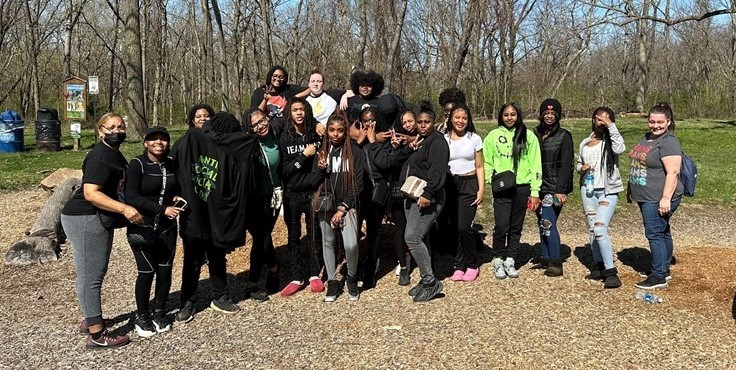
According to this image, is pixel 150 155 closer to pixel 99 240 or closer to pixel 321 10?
pixel 99 240

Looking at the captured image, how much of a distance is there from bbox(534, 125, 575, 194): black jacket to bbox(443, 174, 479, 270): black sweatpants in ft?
2.33

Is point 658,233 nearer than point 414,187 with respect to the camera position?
No

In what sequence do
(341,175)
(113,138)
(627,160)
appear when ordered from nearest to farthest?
(113,138) → (341,175) → (627,160)

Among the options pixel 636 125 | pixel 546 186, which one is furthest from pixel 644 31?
pixel 546 186

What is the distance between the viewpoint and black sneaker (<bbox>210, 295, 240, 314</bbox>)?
5.18 m

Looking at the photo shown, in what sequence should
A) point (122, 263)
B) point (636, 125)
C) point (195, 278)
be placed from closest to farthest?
1. point (195, 278)
2. point (122, 263)
3. point (636, 125)

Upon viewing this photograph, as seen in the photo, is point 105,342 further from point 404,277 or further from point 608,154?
point 608,154

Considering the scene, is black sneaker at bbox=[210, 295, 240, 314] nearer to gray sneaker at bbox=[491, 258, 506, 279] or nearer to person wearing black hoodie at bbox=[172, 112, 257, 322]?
person wearing black hoodie at bbox=[172, 112, 257, 322]

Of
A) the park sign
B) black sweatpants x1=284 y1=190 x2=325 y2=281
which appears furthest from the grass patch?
black sweatpants x1=284 y1=190 x2=325 y2=281

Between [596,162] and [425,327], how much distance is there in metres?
2.24

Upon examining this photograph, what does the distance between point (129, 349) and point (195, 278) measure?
0.83m

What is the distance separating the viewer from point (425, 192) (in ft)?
17.0

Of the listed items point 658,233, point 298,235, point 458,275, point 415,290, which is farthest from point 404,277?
point 658,233

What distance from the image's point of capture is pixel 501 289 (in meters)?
5.64
